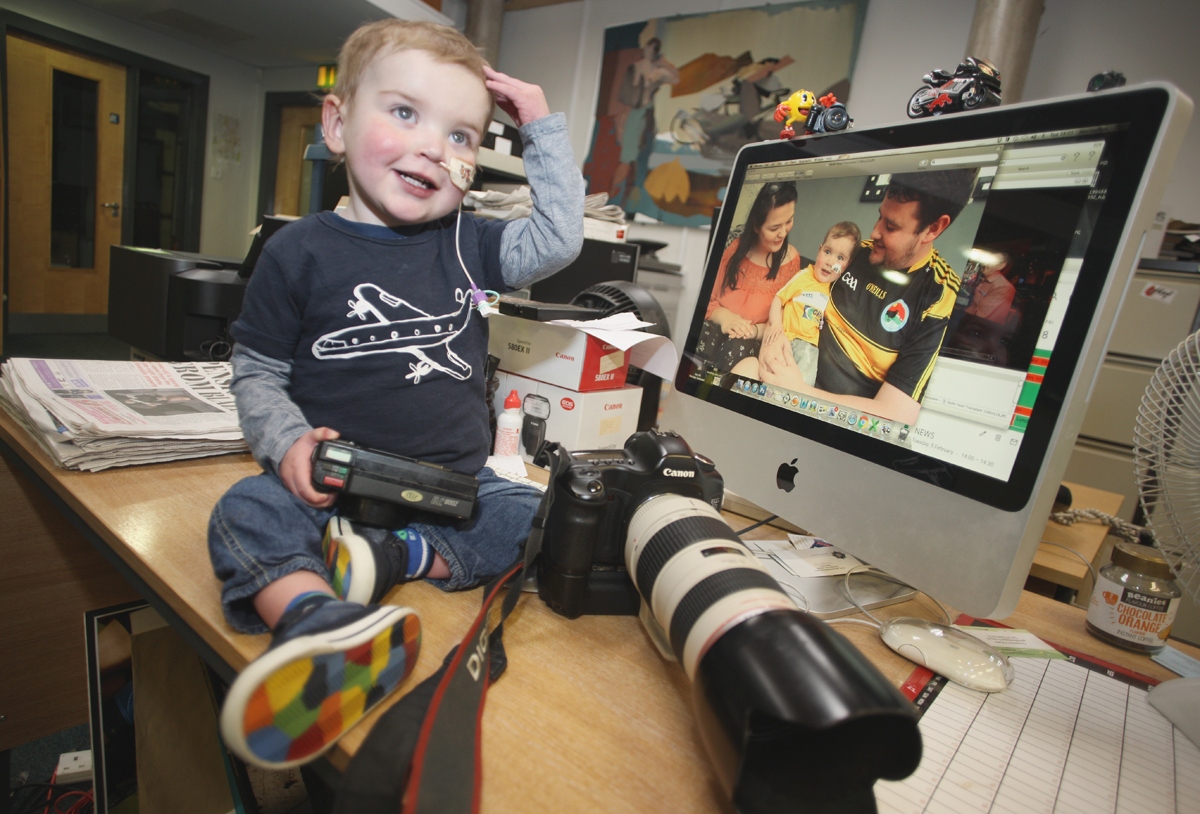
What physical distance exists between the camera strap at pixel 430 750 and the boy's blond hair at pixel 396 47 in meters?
0.58

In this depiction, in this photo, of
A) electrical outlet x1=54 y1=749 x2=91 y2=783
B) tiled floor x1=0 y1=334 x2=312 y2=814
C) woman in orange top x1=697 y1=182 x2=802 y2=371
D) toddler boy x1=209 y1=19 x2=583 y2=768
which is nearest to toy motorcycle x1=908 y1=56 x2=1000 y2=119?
woman in orange top x1=697 y1=182 x2=802 y2=371

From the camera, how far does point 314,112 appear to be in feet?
15.9

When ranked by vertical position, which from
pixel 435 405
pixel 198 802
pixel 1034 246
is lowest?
pixel 198 802

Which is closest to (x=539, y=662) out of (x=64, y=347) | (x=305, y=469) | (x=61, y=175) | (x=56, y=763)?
(x=305, y=469)

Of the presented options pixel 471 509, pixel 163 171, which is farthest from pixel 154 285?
pixel 163 171

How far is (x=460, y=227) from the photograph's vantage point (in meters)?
0.74

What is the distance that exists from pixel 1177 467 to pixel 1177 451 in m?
0.01

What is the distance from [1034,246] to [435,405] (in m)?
0.59

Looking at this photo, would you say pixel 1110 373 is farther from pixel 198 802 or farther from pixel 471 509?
pixel 198 802

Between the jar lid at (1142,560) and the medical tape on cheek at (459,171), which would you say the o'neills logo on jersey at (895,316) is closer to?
the jar lid at (1142,560)

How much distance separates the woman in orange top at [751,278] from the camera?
0.71 m

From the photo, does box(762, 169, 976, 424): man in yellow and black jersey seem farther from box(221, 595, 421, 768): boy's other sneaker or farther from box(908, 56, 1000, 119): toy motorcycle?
box(221, 595, 421, 768): boy's other sneaker

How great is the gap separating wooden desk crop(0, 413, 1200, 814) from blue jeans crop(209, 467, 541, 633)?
0.09ft

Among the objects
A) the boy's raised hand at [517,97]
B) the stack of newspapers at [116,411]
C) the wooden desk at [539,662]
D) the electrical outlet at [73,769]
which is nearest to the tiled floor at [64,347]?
the electrical outlet at [73,769]
